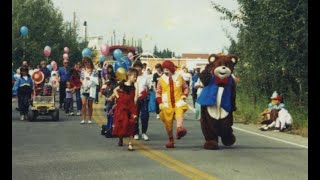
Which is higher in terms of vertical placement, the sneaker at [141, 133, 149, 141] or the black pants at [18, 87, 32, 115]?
the black pants at [18, 87, 32, 115]

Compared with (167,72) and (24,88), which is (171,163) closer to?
(167,72)

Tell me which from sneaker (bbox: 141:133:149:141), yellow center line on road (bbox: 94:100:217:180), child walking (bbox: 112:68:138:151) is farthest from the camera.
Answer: sneaker (bbox: 141:133:149:141)

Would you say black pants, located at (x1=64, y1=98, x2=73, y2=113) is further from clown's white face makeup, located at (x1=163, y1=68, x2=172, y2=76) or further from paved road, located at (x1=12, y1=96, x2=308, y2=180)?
clown's white face makeup, located at (x1=163, y1=68, x2=172, y2=76)

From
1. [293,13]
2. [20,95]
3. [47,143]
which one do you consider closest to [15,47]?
[20,95]

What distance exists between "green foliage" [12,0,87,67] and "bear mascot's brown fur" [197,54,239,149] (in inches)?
1096

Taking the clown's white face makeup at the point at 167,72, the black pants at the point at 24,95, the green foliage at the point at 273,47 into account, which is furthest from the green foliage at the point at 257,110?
the black pants at the point at 24,95

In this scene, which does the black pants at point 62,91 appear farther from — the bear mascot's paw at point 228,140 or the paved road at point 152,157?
the bear mascot's paw at point 228,140

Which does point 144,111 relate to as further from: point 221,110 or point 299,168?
point 299,168

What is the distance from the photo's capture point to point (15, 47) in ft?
136

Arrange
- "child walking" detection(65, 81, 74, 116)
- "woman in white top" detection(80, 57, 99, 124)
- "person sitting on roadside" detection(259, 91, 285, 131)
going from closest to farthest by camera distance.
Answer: "person sitting on roadside" detection(259, 91, 285, 131) → "woman in white top" detection(80, 57, 99, 124) → "child walking" detection(65, 81, 74, 116)

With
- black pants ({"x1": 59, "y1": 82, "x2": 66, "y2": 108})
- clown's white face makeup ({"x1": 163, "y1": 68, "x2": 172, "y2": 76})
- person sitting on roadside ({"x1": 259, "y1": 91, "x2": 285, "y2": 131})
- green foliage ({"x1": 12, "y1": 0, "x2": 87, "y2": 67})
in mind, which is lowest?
person sitting on roadside ({"x1": 259, "y1": 91, "x2": 285, "y2": 131})

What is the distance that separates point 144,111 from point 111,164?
4461 millimetres

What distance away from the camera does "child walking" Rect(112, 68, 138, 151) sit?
46.0ft

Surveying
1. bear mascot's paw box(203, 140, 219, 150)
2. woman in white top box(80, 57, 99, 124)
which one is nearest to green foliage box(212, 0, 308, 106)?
woman in white top box(80, 57, 99, 124)
